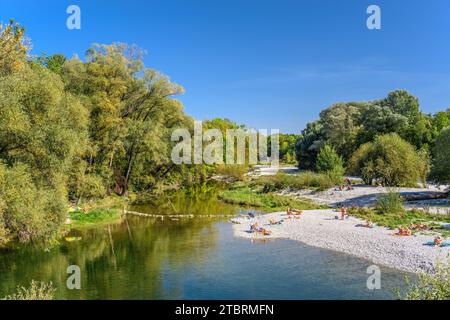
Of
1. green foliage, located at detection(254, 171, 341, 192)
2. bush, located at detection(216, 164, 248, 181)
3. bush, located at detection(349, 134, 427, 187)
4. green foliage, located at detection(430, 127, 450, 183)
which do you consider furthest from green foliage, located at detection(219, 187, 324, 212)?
bush, located at detection(216, 164, 248, 181)

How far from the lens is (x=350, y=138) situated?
247 ft

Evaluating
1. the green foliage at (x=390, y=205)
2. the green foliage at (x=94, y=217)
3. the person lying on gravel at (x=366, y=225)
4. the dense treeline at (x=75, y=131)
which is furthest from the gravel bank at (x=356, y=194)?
the green foliage at (x=94, y=217)

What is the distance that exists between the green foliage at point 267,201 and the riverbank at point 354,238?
4.79m

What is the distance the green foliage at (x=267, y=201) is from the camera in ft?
137

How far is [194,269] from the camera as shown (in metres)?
21.5

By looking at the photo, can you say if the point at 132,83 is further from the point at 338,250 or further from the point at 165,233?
the point at 338,250

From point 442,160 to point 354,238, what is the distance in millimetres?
19079

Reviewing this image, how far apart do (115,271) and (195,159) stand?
34951mm

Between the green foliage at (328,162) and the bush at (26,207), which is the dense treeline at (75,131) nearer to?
the bush at (26,207)

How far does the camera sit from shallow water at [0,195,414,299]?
18.0 meters

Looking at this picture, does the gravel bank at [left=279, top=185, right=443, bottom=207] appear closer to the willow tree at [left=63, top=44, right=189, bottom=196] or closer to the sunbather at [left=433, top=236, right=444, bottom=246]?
the sunbather at [left=433, top=236, right=444, bottom=246]

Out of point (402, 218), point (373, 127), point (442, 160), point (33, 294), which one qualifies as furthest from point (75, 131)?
point (373, 127)

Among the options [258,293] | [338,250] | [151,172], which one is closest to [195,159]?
[151,172]
